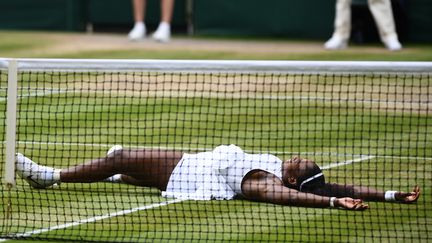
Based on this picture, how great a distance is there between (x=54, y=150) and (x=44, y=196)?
1214mm

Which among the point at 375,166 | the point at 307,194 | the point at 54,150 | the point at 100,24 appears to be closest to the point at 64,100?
the point at 54,150

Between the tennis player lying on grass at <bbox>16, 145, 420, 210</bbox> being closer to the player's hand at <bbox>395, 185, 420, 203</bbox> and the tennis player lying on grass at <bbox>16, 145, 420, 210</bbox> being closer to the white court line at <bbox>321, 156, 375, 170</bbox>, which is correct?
the player's hand at <bbox>395, 185, 420, 203</bbox>

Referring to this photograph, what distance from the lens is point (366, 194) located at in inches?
338

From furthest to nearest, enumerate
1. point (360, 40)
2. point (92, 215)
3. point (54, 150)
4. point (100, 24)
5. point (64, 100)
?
point (100, 24) < point (360, 40) < point (64, 100) < point (54, 150) < point (92, 215)

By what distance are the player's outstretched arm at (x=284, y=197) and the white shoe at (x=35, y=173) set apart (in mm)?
1545

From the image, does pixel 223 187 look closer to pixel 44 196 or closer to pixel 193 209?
pixel 193 209

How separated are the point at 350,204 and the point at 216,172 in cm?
118

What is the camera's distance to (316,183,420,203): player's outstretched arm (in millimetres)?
8562

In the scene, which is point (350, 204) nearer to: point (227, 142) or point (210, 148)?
point (210, 148)

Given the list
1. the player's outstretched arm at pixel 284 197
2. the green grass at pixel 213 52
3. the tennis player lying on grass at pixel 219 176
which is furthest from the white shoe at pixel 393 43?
the player's outstretched arm at pixel 284 197

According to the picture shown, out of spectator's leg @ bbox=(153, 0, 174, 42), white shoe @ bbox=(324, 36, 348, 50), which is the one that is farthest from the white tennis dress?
spectator's leg @ bbox=(153, 0, 174, 42)

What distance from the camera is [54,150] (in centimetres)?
1012

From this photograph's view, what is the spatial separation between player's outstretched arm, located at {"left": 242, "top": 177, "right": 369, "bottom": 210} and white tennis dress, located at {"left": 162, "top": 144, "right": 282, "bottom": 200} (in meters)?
0.09

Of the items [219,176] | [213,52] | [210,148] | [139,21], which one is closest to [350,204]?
[219,176]
